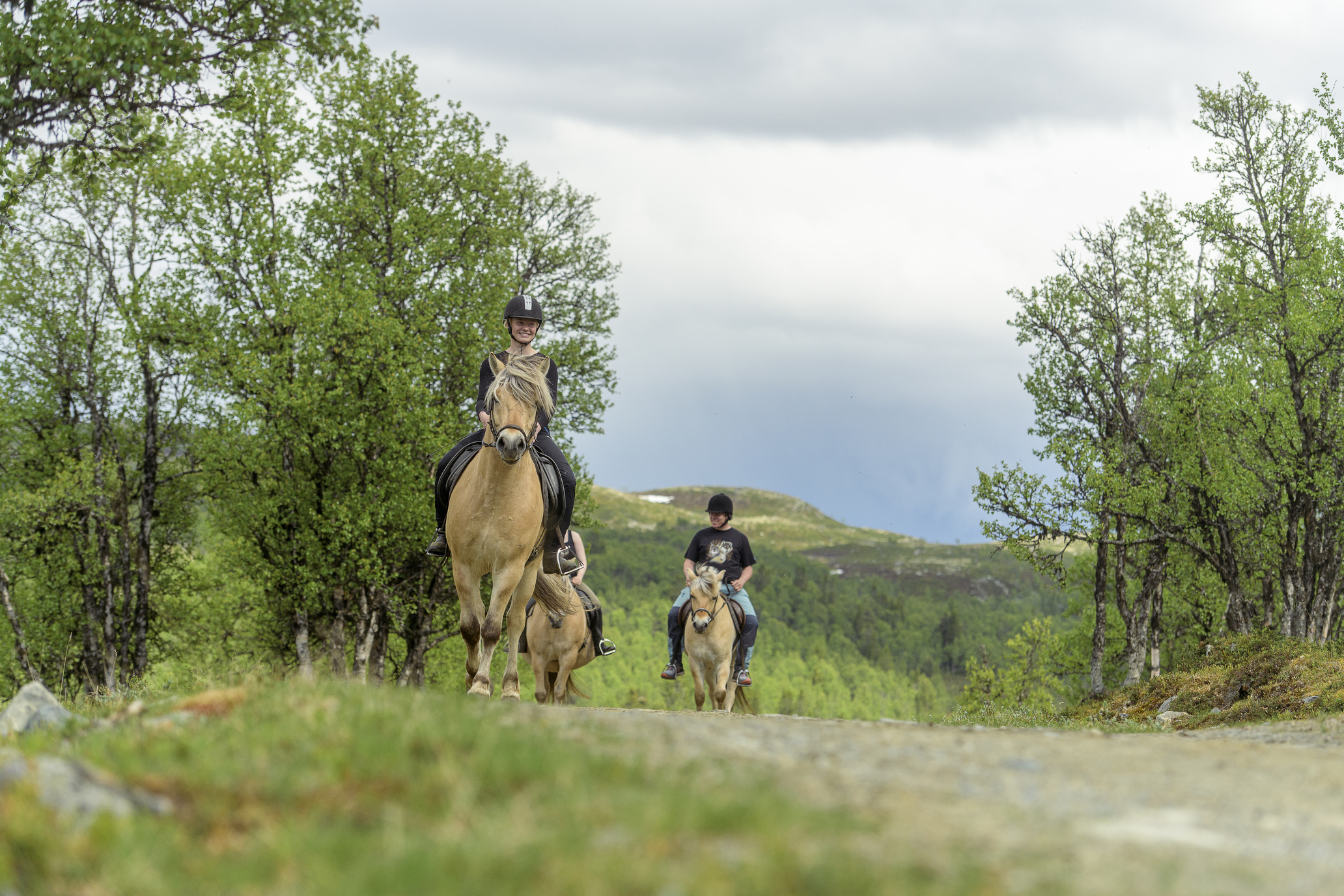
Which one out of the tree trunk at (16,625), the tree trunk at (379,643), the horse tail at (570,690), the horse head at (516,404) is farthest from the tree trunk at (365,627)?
the horse head at (516,404)

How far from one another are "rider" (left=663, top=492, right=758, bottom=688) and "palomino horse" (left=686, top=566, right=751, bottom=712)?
1.05 feet

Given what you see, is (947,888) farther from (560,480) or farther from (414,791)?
(560,480)

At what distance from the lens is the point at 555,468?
12.7 metres

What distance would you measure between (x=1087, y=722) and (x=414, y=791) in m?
14.2

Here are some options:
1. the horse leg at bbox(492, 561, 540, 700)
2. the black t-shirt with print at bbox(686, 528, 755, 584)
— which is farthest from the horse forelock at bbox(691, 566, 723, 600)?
the horse leg at bbox(492, 561, 540, 700)

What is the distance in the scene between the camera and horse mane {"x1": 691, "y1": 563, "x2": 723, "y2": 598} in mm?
17000

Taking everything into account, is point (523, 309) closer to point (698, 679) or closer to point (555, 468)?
point (555, 468)

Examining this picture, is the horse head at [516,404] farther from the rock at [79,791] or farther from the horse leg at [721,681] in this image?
the horse leg at [721,681]

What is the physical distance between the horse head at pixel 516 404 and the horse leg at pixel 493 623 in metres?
1.37

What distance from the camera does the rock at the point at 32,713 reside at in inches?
305

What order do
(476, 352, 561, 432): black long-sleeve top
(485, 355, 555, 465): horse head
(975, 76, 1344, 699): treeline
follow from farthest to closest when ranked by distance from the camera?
1. (975, 76, 1344, 699): treeline
2. (476, 352, 561, 432): black long-sleeve top
3. (485, 355, 555, 465): horse head

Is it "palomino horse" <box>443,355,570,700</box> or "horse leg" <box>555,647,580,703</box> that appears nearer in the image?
"palomino horse" <box>443,355,570,700</box>

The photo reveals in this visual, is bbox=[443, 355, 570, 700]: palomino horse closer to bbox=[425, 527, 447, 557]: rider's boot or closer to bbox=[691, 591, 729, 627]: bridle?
bbox=[425, 527, 447, 557]: rider's boot

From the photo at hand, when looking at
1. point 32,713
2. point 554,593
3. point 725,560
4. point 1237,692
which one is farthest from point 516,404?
point 1237,692
